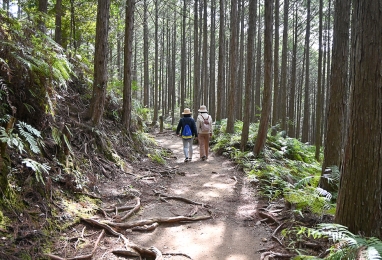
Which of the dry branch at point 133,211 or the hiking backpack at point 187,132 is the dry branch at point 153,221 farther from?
the hiking backpack at point 187,132

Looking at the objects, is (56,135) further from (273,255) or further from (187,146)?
(187,146)

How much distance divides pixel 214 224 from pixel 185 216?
55 cm

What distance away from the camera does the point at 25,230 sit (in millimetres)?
3584

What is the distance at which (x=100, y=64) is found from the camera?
8.12m

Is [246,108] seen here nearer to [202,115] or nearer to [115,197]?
[202,115]

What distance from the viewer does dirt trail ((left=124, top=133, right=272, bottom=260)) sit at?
427 cm

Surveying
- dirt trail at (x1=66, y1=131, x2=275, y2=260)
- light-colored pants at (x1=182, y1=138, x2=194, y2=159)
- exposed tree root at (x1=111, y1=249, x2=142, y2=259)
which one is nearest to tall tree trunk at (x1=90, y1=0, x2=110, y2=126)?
dirt trail at (x1=66, y1=131, x2=275, y2=260)

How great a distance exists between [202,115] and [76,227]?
710cm

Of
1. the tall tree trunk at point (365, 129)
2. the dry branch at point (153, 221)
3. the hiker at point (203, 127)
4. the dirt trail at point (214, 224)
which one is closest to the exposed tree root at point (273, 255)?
the dirt trail at point (214, 224)

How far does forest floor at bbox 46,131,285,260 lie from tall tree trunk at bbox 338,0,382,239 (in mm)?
1298

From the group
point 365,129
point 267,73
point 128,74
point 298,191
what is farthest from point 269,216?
point 128,74

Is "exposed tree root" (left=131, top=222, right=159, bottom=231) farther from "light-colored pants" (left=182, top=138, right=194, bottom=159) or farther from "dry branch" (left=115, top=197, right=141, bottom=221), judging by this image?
"light-colored pants" (left=182, top=138, right=194, bottom=159)

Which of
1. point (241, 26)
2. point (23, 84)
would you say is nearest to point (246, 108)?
point (23, 84)

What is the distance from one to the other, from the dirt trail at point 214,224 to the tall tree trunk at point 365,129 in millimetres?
1476
